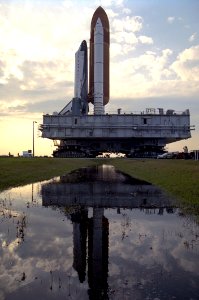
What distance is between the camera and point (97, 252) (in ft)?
27.1

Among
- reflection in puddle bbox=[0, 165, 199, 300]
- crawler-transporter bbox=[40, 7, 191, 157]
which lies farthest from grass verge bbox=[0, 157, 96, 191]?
crawler-transporter bbox=[40, 7, 191, 157]

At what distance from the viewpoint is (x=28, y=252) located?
829 cm

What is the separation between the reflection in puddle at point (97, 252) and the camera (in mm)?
6113

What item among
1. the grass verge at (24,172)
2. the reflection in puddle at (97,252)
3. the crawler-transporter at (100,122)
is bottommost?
the reflection in puddle at (97,252)

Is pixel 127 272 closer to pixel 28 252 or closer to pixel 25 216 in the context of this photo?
pixel 28 252

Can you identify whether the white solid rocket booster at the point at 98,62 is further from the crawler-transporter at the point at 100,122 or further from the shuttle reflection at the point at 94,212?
the shuttle reflection at the point at 94,212

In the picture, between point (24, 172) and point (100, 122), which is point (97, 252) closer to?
point (24, 172)

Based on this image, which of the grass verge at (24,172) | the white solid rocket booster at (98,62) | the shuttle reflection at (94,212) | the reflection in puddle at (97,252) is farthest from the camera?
the white solid rocket booster at (98,62)

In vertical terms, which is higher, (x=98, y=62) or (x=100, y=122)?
(x=98, y=62)

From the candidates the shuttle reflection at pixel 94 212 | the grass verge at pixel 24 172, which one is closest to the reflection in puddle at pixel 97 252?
the shuttle reflection at pixel 94 212

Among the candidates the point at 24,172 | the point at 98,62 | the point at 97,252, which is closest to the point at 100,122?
the point at 98,62

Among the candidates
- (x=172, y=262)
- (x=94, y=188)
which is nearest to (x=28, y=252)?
(x=172, y=262)

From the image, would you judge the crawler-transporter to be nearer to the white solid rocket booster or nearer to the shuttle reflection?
the white solid rocket booster

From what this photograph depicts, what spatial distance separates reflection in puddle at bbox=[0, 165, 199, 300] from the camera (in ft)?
20.1
